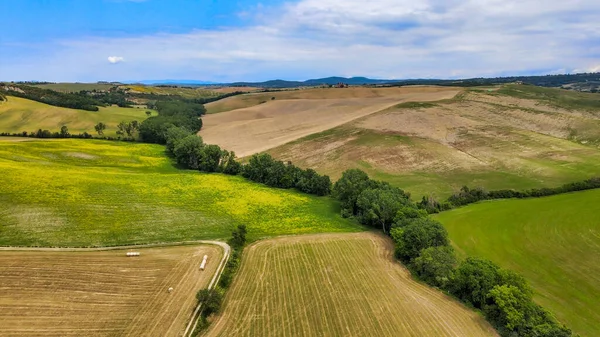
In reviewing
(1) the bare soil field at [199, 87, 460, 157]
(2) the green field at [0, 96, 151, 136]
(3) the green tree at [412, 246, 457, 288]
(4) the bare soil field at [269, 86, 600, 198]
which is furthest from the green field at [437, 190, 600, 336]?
(2) the green field at [0, 96, 151, 136]

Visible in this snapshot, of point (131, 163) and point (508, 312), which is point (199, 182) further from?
point (508, 312)

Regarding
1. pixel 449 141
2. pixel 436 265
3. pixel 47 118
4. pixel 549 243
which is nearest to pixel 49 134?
pixel 47 118

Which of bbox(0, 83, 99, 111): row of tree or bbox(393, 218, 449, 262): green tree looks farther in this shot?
bbox(0, 83, 99, 111): row of tree

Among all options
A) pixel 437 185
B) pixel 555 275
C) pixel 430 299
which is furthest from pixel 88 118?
pixel 555 275

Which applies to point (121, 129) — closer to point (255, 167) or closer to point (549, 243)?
point (255, 167)

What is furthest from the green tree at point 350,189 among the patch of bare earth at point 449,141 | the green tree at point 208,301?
the green tree at point 208,301

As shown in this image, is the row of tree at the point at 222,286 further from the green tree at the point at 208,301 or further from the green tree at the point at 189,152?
the green tree at the point at 189,152

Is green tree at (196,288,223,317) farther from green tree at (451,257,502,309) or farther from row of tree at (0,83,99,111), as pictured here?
row of tree at (0,83,99,111)
